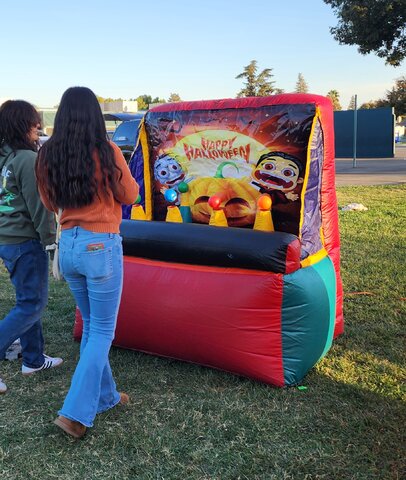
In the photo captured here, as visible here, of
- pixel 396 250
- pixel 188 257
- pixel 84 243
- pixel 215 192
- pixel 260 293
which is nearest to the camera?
pixel 84 243

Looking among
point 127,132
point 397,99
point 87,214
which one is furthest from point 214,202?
point 397,99

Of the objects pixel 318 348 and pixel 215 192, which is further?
pixel 215 192

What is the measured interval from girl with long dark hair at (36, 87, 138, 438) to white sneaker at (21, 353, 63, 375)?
0.86m

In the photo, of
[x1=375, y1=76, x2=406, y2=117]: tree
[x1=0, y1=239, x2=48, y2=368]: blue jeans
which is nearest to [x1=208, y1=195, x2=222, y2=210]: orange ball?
[x1=0, y1=239, x2=48, y2=368]: blue jeans

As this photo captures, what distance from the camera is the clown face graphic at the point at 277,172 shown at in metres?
3.63

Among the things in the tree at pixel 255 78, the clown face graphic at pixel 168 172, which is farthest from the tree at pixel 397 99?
the clown face graphic at pixel 168 172

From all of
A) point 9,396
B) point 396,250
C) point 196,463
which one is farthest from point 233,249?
point 396,250

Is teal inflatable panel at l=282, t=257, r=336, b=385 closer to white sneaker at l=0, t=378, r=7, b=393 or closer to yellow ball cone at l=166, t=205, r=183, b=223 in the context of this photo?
yellow ball cone at l=166, t=205, r=183, b=223

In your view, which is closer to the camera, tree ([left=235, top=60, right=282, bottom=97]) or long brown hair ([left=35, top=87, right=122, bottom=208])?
long brown hair ([left=35, top=87, right=122, bottom=208])

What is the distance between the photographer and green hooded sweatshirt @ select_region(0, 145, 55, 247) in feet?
9.92

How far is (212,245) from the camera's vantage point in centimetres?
324

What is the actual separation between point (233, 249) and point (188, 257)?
1.11 ft

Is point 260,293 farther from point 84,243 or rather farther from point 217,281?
point 84,243

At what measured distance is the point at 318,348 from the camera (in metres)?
3.27
